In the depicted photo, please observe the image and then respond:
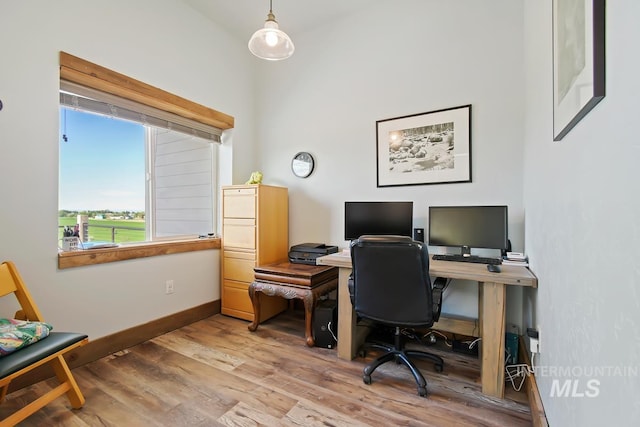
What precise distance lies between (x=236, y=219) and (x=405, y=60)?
2390mm

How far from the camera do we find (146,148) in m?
2.88

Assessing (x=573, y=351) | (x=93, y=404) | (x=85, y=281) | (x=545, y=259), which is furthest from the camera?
(x=85, y=281)

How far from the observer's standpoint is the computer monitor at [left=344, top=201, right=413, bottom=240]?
2543 mm

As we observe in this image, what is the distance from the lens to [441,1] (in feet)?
8.46

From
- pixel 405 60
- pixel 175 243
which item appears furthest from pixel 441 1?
pixel 175 243

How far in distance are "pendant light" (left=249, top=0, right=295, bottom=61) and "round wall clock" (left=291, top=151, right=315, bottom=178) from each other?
1252 millimetres

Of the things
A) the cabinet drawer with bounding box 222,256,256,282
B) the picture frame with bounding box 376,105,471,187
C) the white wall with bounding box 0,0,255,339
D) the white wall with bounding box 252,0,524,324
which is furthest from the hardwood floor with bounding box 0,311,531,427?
the picture frame with bounding box 376,105,471,187

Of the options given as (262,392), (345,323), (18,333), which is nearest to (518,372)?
(345,323)

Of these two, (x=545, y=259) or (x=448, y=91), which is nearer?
(x=545, y=259)

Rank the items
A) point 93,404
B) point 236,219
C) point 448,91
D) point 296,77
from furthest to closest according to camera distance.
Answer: point 296,77, point 236,219, point 448,91, point 93,404

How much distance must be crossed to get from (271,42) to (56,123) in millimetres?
1668

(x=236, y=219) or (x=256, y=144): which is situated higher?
(x=256, y=144)

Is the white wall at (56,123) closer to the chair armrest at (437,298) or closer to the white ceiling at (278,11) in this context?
the white ceiling at (278,11)

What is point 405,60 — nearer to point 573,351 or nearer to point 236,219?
point 236,219
